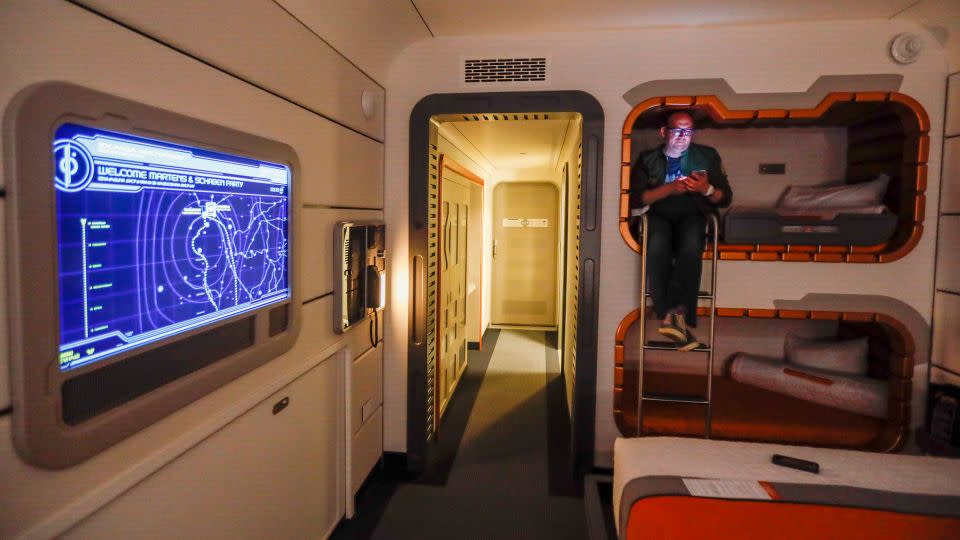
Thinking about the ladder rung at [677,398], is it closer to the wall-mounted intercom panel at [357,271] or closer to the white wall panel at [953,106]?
the wall-mounted intercom panel at [357,271]

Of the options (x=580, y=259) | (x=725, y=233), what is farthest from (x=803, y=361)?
(x=580, y=259)

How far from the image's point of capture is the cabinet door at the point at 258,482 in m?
1.28

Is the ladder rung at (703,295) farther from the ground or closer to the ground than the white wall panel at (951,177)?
closer to the ground

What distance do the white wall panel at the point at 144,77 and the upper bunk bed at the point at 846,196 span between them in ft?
5.43

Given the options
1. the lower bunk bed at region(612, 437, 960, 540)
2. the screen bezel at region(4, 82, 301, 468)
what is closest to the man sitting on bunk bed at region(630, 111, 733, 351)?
the lower bunk bed at region(612, 437, 960, 540)

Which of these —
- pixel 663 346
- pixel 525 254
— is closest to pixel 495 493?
pixel 663 346

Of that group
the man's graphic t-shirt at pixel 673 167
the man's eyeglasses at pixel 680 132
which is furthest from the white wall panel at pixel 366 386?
the man's eyeglasses at pixel 680 132

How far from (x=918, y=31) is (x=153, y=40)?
340cm

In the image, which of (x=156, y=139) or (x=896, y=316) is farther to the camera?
(x=896, y=316)

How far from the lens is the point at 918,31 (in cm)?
255

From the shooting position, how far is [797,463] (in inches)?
73.2

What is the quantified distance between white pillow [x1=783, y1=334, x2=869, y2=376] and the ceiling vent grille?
94.3 inches

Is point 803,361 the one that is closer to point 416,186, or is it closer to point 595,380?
point 595,380

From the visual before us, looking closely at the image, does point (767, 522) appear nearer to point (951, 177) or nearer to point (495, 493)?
point (495, 493)
